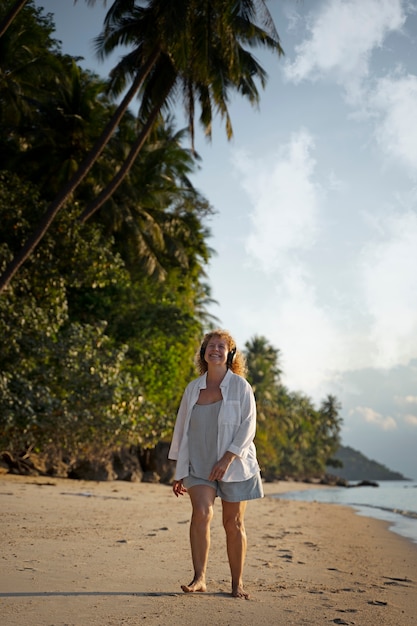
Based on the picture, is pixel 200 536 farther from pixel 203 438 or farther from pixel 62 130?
pixel 62 130

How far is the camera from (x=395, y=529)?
10.8m

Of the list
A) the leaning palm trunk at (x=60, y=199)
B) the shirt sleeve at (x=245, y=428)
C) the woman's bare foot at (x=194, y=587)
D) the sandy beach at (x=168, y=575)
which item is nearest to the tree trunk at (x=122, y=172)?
the leaning palm trunk at (x=60, y=199)

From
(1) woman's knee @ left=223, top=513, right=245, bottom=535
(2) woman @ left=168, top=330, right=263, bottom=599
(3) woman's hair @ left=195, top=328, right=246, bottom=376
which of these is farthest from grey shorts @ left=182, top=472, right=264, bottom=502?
(3) woman's hair @ left=195, top=328, right=246, bottom=376

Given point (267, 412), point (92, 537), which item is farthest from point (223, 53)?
point (267, 412)

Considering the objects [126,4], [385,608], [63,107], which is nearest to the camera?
[385,608]

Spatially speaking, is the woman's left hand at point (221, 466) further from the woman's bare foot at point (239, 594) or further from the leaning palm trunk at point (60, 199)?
the leaning palm trunk at point (60, 199)

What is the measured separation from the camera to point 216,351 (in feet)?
13.1

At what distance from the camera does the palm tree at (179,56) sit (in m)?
13.2

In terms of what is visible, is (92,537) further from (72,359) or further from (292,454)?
(292,454)

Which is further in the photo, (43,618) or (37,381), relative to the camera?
(37,381)

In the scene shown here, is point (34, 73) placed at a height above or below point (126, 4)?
below

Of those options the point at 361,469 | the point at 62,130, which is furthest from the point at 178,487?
the point at 361,469

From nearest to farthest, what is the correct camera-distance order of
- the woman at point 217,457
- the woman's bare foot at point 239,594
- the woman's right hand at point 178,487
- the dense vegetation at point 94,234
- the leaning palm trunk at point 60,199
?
the woman's bare foot at point 239,594 < the woman at point 217,457 < the woman's right hand at point 178,487 < the leaning palm trunk at point 60,199 < the dense vegetation at point 94,234

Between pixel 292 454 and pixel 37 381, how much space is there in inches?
2070
